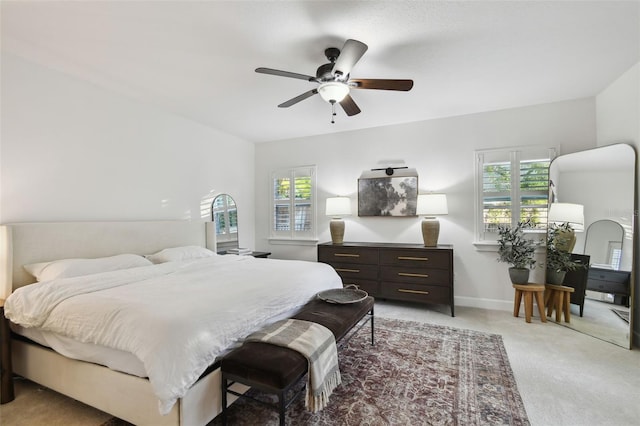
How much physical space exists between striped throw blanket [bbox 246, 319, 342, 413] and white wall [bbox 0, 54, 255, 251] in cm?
251

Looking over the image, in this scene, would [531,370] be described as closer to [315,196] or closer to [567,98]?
[567,98]

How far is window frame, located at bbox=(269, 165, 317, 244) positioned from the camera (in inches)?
202

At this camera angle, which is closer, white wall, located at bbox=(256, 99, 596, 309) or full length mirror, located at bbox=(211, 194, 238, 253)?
white wall, located at bbox=(256, 99, 596, 309)

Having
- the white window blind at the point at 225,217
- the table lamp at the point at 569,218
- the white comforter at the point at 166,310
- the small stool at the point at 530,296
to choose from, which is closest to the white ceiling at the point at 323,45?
the table lamp at the point at 569,218

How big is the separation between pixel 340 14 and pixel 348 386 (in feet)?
8.79

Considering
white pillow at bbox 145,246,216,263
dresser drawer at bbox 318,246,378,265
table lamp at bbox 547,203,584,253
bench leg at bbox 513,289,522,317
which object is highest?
table lamp at bbox 547,203,584,253

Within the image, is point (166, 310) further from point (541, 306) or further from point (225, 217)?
point (541, 306)

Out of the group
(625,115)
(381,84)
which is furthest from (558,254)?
(381,84)

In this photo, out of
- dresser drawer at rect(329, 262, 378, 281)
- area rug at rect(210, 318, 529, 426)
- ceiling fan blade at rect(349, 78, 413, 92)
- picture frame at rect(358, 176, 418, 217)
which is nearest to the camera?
area rug at rect(210, 318, 529, 426)

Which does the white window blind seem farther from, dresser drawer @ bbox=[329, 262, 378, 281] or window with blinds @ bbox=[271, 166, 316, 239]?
dresser drawer @ bbox=[329, 262, 378, 281]

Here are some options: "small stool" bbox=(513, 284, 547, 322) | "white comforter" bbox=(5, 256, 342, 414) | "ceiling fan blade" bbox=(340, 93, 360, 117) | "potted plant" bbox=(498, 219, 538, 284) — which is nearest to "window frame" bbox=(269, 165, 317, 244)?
"ceiling fan blade" bbox=(340, 93, 360, 117)

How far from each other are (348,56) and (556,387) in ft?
9.36

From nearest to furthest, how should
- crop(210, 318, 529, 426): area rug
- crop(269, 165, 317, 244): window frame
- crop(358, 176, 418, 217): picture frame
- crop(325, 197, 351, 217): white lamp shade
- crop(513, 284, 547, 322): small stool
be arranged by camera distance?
crop(210, 318, 529, 426): area rug < crop(513, 284, 547, 322): small stool < crop(358, 176, 418, 217): picture frame < crop(325, 197, 351, 217): white lamp shade < crop(269, 165, 317, 244): window frame

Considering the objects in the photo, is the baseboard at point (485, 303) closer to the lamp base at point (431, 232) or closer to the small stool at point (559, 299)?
the small stool at point (559, 299)
